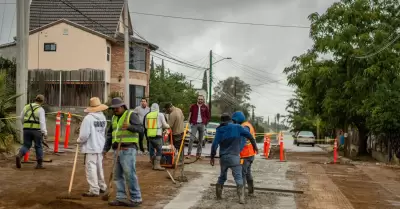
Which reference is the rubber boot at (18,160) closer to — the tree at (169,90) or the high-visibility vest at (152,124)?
the high-visibility vest at (152,124)

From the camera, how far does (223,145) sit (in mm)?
9836

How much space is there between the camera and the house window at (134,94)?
39.9 metres

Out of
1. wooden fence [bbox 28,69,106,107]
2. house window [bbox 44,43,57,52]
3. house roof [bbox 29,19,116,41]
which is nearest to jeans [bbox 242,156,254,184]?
wooden fence [bbox 28,69,106,107]

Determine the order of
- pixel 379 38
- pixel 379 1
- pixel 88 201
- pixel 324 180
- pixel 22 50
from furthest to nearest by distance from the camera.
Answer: pixel 379 1 < pixel 379 38 < pixel 22 50 < pixel 324 180 < pixel 88 201

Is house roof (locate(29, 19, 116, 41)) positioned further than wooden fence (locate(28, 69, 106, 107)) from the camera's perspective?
Yes

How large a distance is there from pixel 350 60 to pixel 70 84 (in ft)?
58.5

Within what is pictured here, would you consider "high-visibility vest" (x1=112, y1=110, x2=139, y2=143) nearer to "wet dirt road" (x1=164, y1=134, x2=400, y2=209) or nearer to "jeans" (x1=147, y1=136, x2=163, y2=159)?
"wet dirt road" (x1=164, y1=134, x2=400, y2=209)

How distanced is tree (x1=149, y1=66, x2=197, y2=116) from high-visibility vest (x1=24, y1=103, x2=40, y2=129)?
33.8 m

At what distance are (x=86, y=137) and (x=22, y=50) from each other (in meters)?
8.42

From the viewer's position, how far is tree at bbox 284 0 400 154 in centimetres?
2742

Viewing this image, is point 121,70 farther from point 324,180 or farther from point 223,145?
point 223,145

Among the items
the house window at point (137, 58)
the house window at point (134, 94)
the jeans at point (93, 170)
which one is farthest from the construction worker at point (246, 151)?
the house window at point (137, 58)

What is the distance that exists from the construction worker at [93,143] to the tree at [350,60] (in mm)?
19027

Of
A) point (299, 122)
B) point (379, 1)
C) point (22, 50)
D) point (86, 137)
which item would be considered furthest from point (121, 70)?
point (299, 122)
